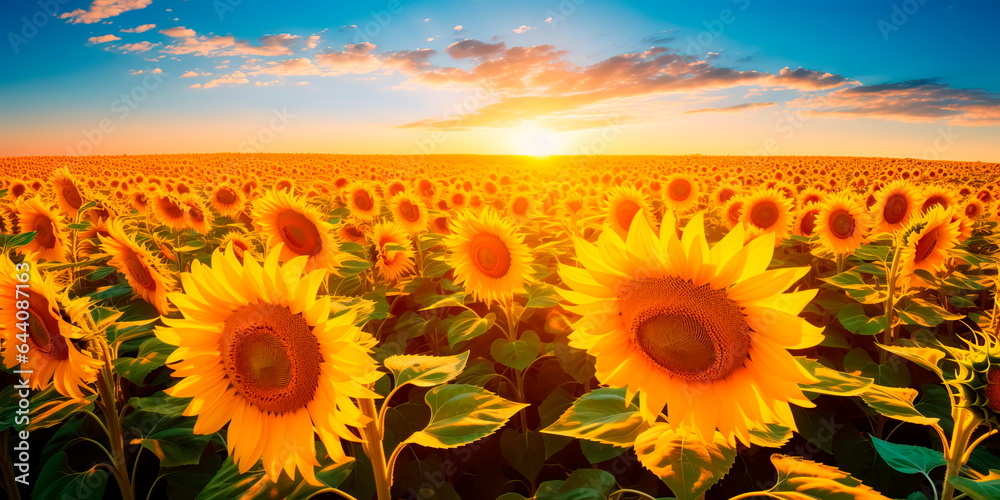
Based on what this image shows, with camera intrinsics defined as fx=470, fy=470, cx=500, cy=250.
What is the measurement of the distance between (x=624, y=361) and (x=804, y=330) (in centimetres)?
59

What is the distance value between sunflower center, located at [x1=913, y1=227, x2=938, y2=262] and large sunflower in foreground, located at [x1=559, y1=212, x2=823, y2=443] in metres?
4.01

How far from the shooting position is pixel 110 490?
3604 millimetres

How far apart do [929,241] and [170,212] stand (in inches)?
431

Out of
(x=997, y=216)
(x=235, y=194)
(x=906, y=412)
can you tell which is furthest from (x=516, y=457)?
(x=997, y=216)

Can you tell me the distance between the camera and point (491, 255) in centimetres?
486

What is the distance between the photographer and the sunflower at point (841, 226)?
6266 millimetres

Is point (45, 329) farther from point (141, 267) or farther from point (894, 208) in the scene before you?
point (894, 208)

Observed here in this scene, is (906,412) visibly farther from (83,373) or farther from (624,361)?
(83,373)

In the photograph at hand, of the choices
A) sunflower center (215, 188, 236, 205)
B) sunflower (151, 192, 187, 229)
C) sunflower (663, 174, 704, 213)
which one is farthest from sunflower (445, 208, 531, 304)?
sunflower center (215, 188, 236, 205)

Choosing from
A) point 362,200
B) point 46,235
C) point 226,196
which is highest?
A: point 226,196

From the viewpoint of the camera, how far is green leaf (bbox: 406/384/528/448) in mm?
1804

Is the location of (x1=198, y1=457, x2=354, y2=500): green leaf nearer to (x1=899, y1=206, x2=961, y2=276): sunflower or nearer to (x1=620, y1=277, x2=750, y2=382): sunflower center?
(x1=620, y1=277, x2=750, y2=382): sunflower center

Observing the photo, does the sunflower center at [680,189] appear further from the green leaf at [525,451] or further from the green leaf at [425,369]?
the green leaf at [425,369]

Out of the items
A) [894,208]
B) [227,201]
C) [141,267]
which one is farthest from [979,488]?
[227,201]
